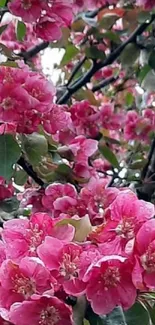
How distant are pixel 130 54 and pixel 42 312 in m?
1.40

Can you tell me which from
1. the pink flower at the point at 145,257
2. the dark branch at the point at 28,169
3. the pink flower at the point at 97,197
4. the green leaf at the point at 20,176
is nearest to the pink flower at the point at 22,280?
the pink flower at the point at 145,257

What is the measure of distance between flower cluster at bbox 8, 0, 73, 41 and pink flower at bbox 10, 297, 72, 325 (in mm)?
730

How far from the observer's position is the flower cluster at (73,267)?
82cm

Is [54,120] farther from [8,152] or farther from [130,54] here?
[130,54]

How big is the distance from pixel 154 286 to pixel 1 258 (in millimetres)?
195

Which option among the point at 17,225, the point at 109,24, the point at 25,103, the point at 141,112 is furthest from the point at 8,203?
the point at 141,112

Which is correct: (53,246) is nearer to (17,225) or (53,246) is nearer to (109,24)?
(17,225)

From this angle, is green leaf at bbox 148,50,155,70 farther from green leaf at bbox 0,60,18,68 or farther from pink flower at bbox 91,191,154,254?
pink flower at bbox 91,191,154,254

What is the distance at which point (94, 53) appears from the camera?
2084 millimetres

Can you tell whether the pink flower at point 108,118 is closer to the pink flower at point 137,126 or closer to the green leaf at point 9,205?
the pink flower at point 137,126

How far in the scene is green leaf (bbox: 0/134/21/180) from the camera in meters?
1.24

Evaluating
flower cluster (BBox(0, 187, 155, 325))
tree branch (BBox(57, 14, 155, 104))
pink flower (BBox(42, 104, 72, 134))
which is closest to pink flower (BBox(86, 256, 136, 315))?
flower cluster (BBox(0, 187, 155, 325))

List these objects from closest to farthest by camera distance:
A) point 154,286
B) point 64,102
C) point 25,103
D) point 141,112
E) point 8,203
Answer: point 154,286 < point 25,103 < point 8,203 < point 64,102 < point 141,112

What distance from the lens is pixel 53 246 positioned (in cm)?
86
